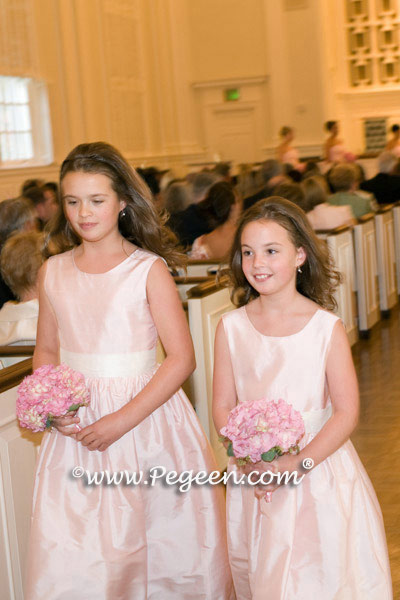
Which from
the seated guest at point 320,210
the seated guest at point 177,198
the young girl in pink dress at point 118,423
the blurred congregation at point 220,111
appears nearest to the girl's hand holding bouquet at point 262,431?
the young girl in pink dress at point 118,423

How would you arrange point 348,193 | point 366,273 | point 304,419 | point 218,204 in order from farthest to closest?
point 348,193 → point 366,273 → point 218,204 → point 304,419

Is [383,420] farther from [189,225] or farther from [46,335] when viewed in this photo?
[46,335]

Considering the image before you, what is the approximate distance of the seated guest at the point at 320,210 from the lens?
29.5ft

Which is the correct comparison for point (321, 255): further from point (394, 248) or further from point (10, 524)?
point (394, 248)

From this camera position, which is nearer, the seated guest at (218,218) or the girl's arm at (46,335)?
the girl's arm at (46,335)

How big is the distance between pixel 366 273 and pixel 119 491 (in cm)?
686

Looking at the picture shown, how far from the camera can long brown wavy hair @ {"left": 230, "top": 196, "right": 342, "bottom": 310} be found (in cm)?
303

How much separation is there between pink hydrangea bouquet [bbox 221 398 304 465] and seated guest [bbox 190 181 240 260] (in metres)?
5.03

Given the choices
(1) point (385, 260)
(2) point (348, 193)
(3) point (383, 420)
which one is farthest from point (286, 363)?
(1) point (385, 260)

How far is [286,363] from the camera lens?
2.99 meters

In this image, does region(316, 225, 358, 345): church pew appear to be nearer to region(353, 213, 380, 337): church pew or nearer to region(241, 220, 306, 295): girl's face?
region(353, 213, 380, 337): church pew

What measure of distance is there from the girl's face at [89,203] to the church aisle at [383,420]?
2062 millimetres

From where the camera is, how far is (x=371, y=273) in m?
9.79

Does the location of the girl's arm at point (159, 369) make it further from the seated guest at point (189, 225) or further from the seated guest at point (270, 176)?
the seated guest at point (270, 176)
